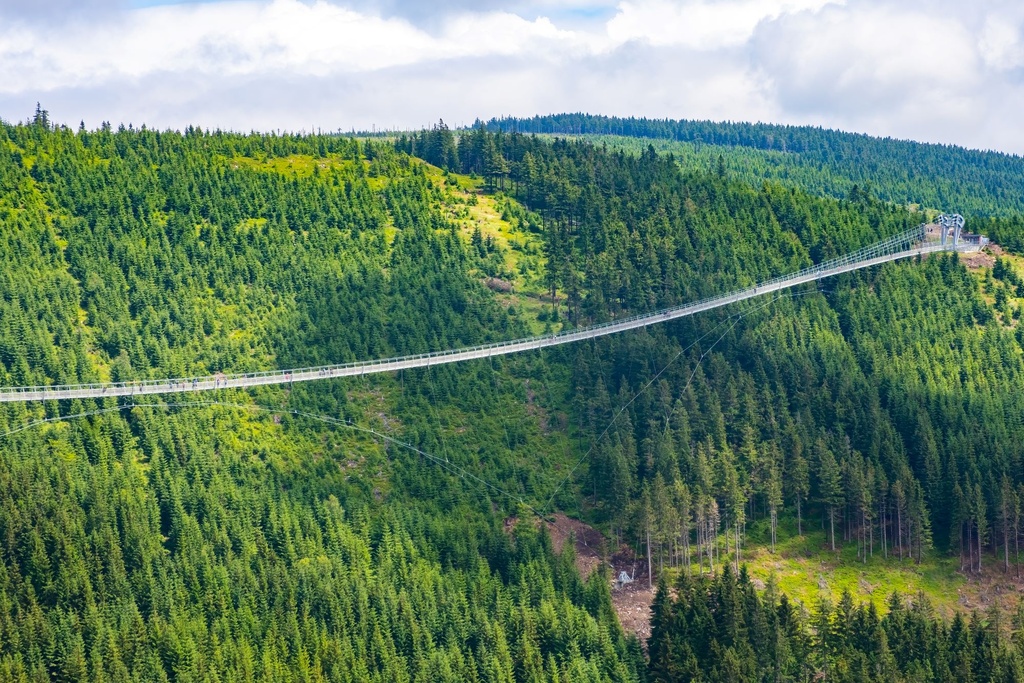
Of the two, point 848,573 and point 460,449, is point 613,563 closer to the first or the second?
point 460,449

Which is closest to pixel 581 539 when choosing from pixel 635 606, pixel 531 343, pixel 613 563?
pixel 613 563

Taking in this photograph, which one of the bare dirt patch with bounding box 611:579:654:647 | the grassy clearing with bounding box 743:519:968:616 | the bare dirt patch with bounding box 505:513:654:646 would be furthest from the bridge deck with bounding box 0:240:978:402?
the grassy clearing with bounding box 743:519:968:616

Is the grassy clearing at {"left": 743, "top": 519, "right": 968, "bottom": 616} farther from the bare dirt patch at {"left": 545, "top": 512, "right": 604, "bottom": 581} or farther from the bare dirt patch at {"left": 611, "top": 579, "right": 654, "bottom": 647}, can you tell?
the bare dirt patch at {"left": 545, "top": 512, "right": 604, "bottom": 581}

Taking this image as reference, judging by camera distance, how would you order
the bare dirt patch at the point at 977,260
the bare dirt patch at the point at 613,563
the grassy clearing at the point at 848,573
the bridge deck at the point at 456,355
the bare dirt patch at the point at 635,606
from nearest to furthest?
the bare dirt patch at the point at 635,606
the bare dirt patch at the point at 613,563
the bridge deck at the point at 456,355
the grassy clearing at the point at 848,573
the bare dirt patch at the point at 977,260

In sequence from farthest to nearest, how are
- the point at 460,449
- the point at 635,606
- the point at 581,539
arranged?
the point at 460,449 → the point at 581,539 → the point at 635,606

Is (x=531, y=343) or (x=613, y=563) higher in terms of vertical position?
(x=531, y=343)

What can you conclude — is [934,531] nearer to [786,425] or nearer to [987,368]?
[786,425]

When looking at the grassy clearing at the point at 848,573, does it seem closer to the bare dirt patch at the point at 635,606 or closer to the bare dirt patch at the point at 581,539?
the bare dirt patch at the point at 635,606

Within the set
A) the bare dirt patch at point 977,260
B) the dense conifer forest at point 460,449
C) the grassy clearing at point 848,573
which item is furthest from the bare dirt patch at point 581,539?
the bare dirt patch at point 977,260
